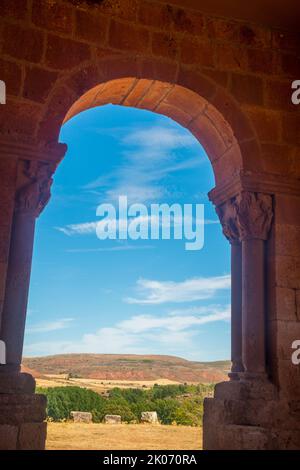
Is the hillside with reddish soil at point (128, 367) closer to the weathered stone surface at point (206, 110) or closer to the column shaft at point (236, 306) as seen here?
the column shaft at point (236, 306)

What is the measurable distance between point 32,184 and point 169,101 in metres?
1.89

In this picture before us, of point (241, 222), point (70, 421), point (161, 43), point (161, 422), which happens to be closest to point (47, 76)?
point (161, 43)

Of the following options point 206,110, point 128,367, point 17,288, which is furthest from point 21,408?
point 128,367

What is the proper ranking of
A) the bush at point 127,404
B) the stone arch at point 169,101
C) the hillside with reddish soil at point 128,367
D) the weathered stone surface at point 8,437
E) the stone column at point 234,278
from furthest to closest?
the hillside with reddish soil at point 128,367 < the bush at point 127,404 < the stone column at point 234,278 < the stone arch at point 169,101 < the weathered stone surface at point 8,437

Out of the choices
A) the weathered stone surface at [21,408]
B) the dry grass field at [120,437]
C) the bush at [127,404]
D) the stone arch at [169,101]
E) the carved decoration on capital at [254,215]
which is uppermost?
the stone arch at [169,101]

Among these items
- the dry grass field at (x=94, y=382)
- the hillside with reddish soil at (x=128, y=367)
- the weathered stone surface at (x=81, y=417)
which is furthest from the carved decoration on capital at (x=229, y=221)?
the hillside with reddish soil at (x=128, y=367)

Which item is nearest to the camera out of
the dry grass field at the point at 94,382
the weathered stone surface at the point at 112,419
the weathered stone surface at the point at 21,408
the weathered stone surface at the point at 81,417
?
the weathered stone surface at the point at 21,408

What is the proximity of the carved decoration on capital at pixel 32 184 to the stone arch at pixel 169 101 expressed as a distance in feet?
0.83

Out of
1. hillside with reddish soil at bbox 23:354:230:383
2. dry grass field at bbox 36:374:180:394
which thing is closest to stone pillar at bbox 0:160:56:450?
dry grass field at bbox 36:374:180:394

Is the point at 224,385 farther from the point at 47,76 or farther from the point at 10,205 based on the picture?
the point at 47,76

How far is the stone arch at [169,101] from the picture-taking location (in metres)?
4.65

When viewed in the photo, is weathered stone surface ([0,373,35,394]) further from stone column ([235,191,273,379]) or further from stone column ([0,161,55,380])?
stone column ([235,191,273,379])

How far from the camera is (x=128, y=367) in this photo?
19266 mm
